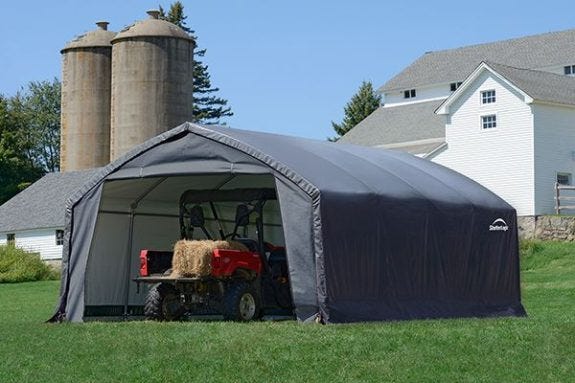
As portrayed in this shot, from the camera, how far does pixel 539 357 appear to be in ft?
50.2

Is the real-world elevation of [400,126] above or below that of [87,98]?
below

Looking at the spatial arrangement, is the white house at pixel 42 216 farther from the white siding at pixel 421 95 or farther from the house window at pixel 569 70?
the house window at pixel 569 70

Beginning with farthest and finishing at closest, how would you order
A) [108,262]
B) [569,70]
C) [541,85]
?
[569,70]
[541,85]
[108,262]

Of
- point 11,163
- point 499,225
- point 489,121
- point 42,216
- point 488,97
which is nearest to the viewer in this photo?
point 499,225

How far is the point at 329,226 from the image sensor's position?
1941 cm

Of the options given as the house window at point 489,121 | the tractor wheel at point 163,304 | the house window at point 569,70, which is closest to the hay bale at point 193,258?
the tractor wheel at point 163,304

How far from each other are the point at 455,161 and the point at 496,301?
101 feet

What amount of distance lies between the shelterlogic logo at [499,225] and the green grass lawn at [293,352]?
4.81 metres

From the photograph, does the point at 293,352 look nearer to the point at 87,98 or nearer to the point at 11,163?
the point at 87,98

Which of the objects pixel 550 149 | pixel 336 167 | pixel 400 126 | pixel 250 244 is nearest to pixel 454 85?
pixel 400 126

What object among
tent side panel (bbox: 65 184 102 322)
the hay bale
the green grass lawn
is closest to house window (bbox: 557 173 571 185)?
tent side panel (bbox: 65 184 102 322)

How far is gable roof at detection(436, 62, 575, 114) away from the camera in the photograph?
52.2 m

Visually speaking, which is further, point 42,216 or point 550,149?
point 42,216

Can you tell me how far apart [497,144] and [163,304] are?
110 feet
